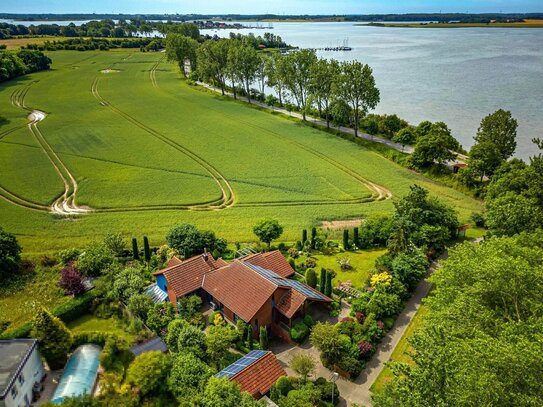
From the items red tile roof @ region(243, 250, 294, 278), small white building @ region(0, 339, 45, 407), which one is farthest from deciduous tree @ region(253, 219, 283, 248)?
small white building @ region(0, 339, 45, 407)

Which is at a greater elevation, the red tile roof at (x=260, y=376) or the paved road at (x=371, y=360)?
the red tile roof at (x=260, y=376)

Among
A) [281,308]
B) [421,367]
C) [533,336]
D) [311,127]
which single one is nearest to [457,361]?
[421,367]

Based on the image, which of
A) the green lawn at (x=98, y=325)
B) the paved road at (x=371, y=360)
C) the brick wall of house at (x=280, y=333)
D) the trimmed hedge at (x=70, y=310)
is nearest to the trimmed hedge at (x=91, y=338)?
the green lawn at (x=98, y=325)

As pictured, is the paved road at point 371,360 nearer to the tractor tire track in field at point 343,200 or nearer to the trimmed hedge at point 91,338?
the trimmed hedge at point 91,338

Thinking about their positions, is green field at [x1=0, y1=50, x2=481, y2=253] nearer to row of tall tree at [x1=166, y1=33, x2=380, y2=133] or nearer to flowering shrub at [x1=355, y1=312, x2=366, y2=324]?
row of tall tree at [x1=166, y1=33, x2=380, y2=133]

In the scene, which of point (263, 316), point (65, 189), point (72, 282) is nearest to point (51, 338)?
point (72, 282)

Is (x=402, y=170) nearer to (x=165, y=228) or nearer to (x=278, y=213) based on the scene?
(x=278, y=213)
